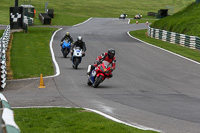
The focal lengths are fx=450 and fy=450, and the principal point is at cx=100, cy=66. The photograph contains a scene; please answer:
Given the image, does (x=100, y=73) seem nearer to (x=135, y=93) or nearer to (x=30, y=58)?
(x=135, y=93)

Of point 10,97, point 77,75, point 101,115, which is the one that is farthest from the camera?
point 77,75

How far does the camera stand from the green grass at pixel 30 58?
67.9ft

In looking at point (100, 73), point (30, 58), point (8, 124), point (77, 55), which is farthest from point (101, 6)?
point (8, 124)

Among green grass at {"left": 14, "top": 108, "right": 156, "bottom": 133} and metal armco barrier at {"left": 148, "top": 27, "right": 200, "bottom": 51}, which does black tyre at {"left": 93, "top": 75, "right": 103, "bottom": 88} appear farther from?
metal armco barrier at {"left": 148, "top": 27, "right": 200, "bottom": 51}

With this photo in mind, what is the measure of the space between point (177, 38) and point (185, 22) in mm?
6540

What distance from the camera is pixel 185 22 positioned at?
146 feet

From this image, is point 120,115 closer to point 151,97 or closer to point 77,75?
point 151,97

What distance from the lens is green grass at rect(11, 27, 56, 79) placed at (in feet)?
67.9

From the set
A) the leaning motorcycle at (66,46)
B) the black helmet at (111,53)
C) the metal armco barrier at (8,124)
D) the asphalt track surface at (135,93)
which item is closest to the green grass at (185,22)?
the leaning motorcycle at (66,46)

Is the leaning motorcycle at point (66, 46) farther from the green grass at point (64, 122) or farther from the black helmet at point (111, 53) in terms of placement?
the green grass at point (64, 122)

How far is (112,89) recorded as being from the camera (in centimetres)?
1620

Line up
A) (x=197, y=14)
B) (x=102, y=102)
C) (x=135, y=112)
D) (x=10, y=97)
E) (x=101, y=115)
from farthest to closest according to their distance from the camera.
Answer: (x=197, y=14) < (x=10, y=97) < (x=102, y=102) < (x=135, y=112) < (x=101, y=115)

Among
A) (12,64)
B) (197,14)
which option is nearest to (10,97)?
(12,64)

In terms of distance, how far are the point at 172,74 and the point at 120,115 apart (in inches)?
409
